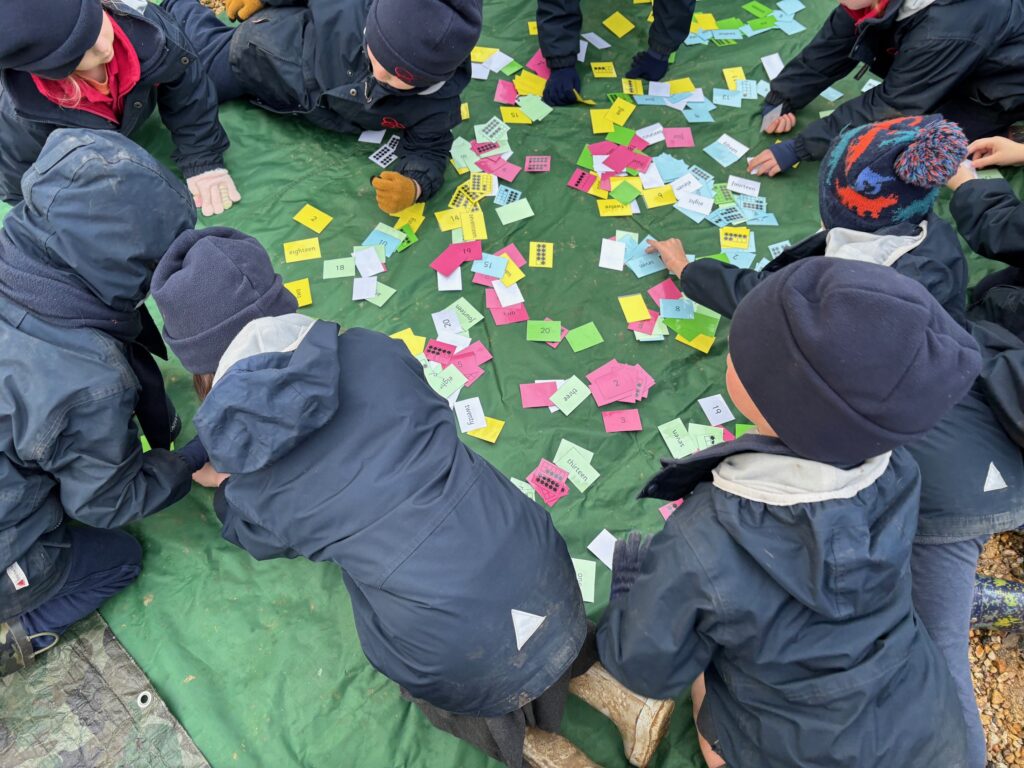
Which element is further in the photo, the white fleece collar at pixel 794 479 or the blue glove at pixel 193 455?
the blue glove at pixel 193 455

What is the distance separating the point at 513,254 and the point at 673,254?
0.60m

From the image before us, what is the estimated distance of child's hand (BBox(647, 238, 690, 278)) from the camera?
240 cm

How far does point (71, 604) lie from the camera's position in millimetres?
1842

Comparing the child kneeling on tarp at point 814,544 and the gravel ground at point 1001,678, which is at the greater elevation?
the child kneeling on tarp at point 814,544

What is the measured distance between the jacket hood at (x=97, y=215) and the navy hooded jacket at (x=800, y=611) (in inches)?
49.4

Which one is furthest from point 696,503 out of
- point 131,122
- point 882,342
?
point 131,122

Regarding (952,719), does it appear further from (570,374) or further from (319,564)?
(319,564)

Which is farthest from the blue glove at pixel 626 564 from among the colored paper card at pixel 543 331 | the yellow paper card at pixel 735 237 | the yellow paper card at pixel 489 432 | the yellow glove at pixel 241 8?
the yellow glove at pixel 241 8

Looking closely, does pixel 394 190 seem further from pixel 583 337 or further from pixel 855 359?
pixel 855 359

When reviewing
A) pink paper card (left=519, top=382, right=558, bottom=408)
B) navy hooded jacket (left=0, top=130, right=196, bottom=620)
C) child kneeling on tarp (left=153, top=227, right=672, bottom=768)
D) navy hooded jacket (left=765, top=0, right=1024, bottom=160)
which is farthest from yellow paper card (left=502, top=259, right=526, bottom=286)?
navy hooded jacket (left=765, top=0, right=1024, bottom=160)

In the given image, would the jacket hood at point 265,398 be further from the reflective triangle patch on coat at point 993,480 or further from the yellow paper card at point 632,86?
the yellow paper card at point 632,86

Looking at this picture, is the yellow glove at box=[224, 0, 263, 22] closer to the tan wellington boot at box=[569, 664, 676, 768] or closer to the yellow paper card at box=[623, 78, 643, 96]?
the yellow paper card at box=[623, 78, 643, 96]

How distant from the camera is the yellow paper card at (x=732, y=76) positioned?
297cm

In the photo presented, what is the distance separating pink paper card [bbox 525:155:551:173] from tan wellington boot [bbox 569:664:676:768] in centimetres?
193
